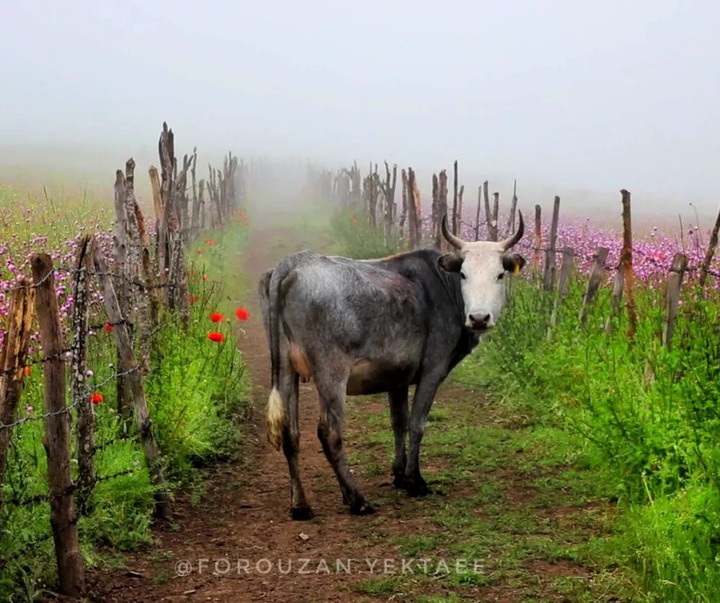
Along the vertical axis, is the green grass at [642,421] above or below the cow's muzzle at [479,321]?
below

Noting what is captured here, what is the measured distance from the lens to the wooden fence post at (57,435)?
13.3ft

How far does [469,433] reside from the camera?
308 inches

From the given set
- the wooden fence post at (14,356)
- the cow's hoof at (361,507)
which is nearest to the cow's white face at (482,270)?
the cow's hoof at (361,507)

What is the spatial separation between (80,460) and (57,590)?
0.80 meters

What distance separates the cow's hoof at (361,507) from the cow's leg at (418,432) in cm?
51

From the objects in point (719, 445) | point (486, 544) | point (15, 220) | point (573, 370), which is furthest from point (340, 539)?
point (15, 220)

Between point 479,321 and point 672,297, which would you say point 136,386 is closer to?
point 479,321

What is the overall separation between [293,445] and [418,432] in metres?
1.02

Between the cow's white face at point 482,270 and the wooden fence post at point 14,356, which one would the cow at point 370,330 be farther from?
the wooden fence post at point 14,356

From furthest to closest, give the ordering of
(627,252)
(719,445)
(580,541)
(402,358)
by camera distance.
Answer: (627,252) → (402,358) → (580,541) → (719,445)

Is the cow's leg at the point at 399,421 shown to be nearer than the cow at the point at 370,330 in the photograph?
No

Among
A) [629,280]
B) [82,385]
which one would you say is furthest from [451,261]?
[82,385]

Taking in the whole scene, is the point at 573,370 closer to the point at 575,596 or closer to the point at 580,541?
the point at 580,541

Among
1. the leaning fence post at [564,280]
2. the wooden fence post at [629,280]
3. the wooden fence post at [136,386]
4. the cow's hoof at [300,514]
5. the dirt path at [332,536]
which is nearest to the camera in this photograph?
the dirt path at [332,536]
